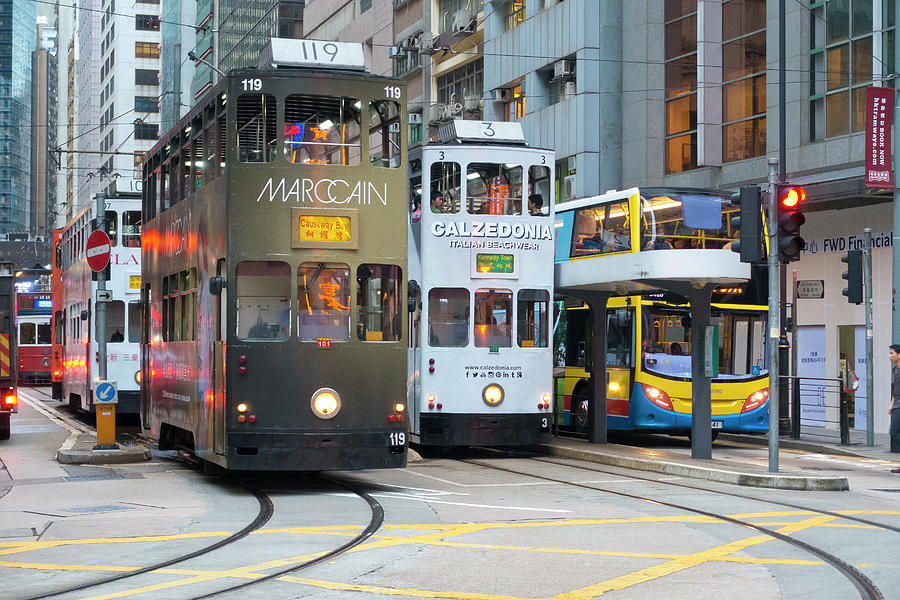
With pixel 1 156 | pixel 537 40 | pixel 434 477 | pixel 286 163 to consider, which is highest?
pixel 1 156

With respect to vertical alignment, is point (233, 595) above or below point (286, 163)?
below

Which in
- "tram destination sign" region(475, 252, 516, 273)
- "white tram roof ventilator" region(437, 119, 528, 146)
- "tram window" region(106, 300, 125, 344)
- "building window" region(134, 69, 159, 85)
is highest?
"building window" region(134, 69, 159, 85)

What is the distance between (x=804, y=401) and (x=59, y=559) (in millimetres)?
21865

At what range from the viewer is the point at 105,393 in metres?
19.3

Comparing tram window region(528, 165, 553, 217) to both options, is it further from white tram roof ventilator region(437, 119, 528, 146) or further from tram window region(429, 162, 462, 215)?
tram window region(429, 162, 462, 215)

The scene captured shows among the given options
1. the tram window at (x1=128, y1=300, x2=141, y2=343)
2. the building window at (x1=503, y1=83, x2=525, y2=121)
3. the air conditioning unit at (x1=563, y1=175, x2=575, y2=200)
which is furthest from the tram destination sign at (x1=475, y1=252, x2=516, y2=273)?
the building window at (x1=503, y1=83, x2=525, y2=121)

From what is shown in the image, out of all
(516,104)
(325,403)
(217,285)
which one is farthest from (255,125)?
(516,104)

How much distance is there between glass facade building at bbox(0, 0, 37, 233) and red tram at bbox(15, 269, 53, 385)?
397 ft

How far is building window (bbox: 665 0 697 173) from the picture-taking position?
33.9m

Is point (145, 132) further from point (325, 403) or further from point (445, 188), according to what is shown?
point (325, 403)

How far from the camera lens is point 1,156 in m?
173

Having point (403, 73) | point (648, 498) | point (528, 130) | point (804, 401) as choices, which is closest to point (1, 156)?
point (403, 73)

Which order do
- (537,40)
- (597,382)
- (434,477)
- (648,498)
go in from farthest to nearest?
1. (537,40)
2. (597,382)
3. (434,477)
4. (648,498)

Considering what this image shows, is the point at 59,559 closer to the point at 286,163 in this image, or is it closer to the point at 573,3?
the point at 286,163
